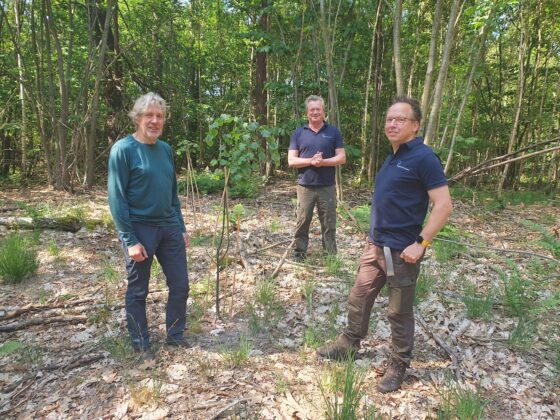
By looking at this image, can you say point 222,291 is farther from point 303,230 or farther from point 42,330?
point 42,330

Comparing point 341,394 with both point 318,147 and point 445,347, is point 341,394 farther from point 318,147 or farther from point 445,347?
point 318,147

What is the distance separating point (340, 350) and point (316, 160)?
86.7 inches

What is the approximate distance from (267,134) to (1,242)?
13.9ft

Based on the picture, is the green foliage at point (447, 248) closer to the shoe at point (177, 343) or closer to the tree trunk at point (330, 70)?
the tree trunk at point (330, 70)

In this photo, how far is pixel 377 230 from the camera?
2.65 metres

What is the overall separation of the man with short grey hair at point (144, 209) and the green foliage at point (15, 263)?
2.31 m

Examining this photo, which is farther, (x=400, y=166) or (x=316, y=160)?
(x=316, y=160)

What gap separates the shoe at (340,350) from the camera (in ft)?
9.65

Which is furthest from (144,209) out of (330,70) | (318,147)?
(330,70)

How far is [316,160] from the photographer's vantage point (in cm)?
438

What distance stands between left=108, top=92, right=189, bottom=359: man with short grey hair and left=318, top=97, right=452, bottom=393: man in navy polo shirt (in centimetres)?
151

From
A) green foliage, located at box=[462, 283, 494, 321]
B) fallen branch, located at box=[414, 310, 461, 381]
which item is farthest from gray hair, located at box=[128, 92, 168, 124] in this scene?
green foliage, located at box=[462, 283, 494, 321]

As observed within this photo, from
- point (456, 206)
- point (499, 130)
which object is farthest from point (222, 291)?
point (499, 130)

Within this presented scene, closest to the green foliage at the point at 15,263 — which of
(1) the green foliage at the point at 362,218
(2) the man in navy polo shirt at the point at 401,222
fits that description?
(2) the man in navy polo shirt at the point at 401,222
